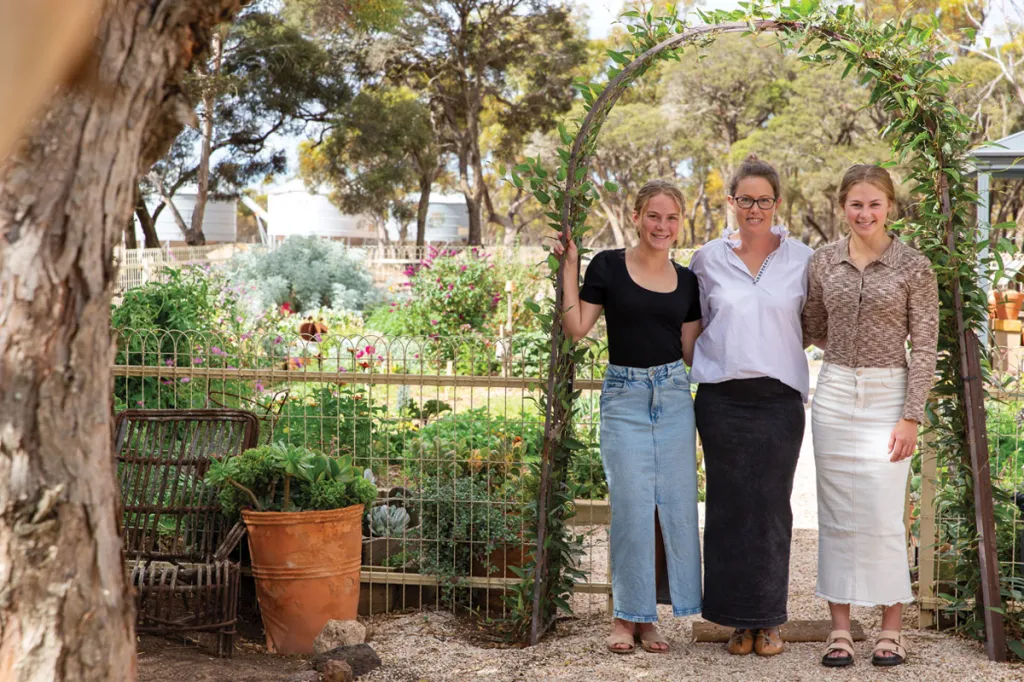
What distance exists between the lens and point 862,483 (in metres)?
3.78

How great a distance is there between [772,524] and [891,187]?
1.31 m

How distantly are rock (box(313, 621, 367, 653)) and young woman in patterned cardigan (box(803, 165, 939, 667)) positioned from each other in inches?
70.4

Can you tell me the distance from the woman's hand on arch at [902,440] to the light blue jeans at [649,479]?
2.36 feet

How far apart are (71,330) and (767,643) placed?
9.63 ft

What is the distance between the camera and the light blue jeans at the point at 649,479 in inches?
154

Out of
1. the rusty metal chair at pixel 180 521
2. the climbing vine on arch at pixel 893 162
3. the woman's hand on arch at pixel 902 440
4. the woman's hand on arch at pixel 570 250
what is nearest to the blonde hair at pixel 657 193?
the climbing vine on arch at pixel 893 162

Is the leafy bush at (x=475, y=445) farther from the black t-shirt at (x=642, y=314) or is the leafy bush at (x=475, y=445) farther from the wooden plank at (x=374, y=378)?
the black t-shirt at (x=642, y=314)

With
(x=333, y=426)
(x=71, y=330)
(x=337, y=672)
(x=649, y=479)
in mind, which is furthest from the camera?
(x=333, y=426)

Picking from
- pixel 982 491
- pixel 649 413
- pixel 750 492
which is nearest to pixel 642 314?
pixel 649 413

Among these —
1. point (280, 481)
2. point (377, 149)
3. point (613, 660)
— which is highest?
point (377, 149)

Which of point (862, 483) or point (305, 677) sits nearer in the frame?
point (305, 677)

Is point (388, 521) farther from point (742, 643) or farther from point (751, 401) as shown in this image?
point (751, 401)

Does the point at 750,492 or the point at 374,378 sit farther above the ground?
the point at 374,378

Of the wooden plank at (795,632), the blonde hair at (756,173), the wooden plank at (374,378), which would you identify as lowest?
the wooden plank at (795,632)
